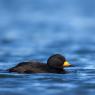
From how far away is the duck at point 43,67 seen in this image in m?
24.2

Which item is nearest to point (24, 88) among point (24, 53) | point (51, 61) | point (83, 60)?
point (51, 61)

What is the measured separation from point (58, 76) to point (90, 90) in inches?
117

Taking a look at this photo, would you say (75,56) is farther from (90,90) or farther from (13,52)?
(90,90)

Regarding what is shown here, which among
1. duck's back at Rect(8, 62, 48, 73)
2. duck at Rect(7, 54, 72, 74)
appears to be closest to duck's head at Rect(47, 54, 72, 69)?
duck at Rect(7, 54, 72, 74)

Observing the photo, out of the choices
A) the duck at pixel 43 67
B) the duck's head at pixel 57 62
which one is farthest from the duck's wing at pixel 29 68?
the duck's head at pixel 57 62

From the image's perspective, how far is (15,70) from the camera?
2423cm

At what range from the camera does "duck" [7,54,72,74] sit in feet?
79.6

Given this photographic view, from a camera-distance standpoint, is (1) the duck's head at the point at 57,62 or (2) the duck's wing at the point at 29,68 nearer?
(2) the duck's wing at the point at 29,68

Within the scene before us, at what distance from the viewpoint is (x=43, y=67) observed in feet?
80.9

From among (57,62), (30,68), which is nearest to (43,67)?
(30,68)

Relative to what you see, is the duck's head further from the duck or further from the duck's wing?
the duck's wing

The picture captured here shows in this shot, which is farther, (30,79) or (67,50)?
(67,50)

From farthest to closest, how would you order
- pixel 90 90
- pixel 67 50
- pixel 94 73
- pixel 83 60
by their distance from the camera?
pixel 67 50 < pixel 83 60 < pixel 94 73 < pixel 90 90

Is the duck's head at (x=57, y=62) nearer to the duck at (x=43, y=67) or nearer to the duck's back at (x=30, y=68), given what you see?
the duck at (x=43, y=67)
